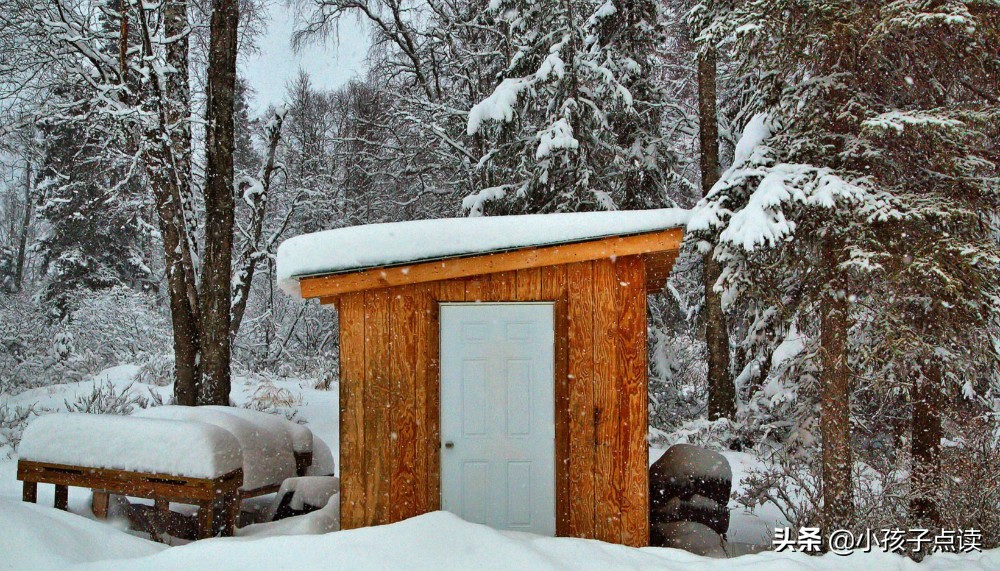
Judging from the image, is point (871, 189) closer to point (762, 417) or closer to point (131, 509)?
point (762, 417)

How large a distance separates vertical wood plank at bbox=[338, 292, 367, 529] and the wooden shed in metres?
0.01

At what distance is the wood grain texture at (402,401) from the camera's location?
5270mm

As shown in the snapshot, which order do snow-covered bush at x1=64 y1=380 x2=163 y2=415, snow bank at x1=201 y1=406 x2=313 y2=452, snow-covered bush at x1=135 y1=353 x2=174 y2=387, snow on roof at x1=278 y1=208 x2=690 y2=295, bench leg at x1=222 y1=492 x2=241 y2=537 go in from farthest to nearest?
1. snow-covered bush at x1=135 y1=353 x2=174 y2=387
2. snow-covered bush at x1=64 y1=380 x2=163 y2=415
3. snow bank at x1=201 y1=406 x2=313 y2=452
4. bench leg at x1=222 y1=492 x2=241 y2=537
5. snow on roof at x1=278 y1=208 x2=690 y2=295

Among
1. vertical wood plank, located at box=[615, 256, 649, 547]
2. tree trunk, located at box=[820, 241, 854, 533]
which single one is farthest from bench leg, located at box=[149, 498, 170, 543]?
tree trunk, located at box=[820, 241, 854, 533]

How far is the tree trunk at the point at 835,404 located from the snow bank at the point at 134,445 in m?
5.51

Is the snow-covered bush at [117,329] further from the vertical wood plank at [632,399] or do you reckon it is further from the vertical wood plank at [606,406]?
the vertical wood plank at [632,399]

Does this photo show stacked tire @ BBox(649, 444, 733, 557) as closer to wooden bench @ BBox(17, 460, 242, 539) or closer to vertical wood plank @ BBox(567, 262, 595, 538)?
vertical wood plank @ BBox(567, 262, 595, 538)

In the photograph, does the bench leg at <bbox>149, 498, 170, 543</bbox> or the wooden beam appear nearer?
the wooden beam

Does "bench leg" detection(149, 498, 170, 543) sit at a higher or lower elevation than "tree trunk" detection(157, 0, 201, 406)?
lower

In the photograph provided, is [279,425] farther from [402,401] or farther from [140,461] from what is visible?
[402,401]

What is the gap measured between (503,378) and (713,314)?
276 inches

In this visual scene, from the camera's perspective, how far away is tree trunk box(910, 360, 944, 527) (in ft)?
19.0

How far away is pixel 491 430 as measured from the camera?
5328mm

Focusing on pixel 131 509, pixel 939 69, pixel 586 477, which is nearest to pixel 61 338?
pixel 131 509
